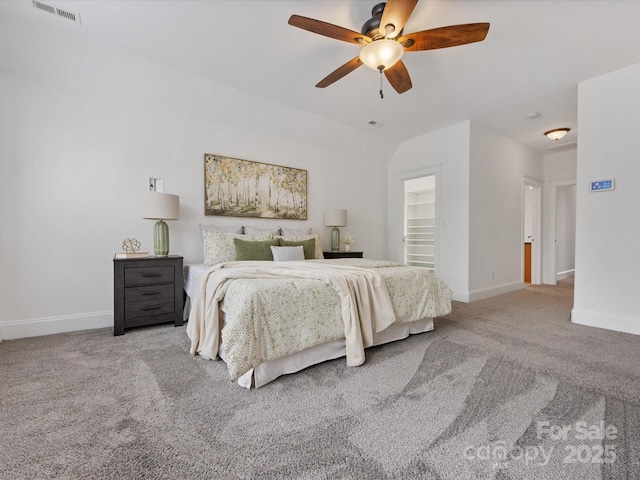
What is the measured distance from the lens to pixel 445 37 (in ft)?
6.75

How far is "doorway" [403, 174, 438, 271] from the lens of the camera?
584 cm

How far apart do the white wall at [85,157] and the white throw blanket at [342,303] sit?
155 cm

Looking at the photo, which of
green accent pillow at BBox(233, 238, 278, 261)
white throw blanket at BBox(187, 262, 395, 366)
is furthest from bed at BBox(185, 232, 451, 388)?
green accent pillow at BBox(233, 238, 278, 261)

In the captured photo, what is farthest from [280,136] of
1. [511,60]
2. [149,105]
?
[511,60]

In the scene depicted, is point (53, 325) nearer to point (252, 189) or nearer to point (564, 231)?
point (252, 189)

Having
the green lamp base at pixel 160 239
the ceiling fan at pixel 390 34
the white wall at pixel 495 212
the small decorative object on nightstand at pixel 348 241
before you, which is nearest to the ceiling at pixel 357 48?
the ceiling fan at pixel 390 34

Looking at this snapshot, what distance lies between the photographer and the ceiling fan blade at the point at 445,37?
1.94 metres

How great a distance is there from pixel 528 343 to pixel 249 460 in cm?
262

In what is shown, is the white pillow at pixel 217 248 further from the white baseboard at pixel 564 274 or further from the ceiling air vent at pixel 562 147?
the white baseboard at pixel 564 274

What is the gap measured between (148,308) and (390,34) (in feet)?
10.9

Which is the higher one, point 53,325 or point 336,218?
point 336,218

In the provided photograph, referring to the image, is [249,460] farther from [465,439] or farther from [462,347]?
[462,347]

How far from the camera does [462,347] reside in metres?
2.51

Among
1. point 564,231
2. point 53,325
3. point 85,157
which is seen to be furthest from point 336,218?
point 564,231
